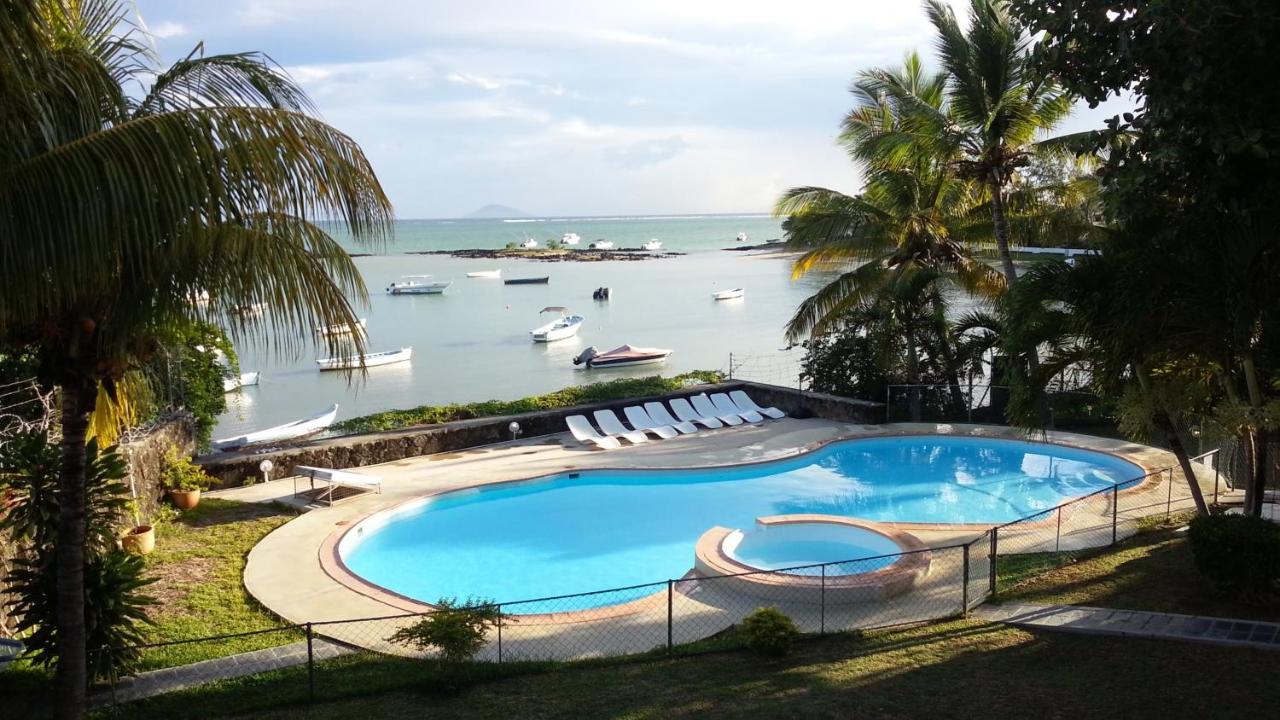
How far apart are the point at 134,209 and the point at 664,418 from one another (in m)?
16.9

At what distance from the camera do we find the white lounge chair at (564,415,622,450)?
1977cm

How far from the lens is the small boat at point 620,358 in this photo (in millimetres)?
36969

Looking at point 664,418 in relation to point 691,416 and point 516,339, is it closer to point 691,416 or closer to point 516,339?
point 691,416

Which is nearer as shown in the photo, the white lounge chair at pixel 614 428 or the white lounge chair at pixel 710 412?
the white lounge chair at pixel 614 428

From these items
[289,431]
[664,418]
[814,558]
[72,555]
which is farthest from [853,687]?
[289,431]

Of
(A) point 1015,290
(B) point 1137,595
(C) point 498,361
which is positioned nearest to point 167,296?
(A) point 1015,290

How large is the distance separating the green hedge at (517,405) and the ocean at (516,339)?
7.12 feet

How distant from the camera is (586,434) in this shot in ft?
66.4

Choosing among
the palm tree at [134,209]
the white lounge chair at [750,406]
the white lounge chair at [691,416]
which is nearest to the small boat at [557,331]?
the white lounge chair at [750,406]

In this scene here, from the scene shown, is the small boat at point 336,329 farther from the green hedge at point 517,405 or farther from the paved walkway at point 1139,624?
the green hedge at point 517,405

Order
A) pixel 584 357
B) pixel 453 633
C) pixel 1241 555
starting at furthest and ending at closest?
pixel 584 357 → pixel 1241 555 → pixel 453 633

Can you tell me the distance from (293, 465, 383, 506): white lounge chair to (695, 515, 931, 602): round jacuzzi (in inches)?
242

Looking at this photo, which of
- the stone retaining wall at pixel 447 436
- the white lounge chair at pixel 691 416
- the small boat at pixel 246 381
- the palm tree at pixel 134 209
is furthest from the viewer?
the small boat at pixel 246 381

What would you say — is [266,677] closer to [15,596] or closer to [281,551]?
[15,596]
